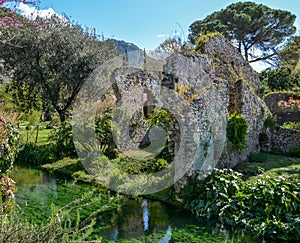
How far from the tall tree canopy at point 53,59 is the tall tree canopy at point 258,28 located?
413 inches

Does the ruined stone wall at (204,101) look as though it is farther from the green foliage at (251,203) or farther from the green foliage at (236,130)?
the green foliage at (251,203)

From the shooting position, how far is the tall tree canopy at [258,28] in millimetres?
25484

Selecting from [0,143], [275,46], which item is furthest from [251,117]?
[275,46]

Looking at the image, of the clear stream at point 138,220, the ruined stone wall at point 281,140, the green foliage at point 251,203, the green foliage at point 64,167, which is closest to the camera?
the clear stream at point 138,220

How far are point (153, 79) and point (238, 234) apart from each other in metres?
10.7

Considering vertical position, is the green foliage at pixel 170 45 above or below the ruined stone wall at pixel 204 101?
above

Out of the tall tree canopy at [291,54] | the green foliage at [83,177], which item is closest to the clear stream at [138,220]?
the green foliage at [83,177]

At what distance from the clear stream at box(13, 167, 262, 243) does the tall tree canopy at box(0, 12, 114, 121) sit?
27.5ft

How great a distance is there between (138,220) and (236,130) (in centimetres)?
495

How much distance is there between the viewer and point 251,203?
7.77 meters

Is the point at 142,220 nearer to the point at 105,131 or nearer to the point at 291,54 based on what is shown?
the point at 105,131

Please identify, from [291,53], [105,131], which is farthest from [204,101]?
[291,53]

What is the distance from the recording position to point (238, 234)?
7.11 m

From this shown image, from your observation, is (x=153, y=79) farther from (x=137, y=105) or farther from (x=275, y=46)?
(x=275, y=46)
